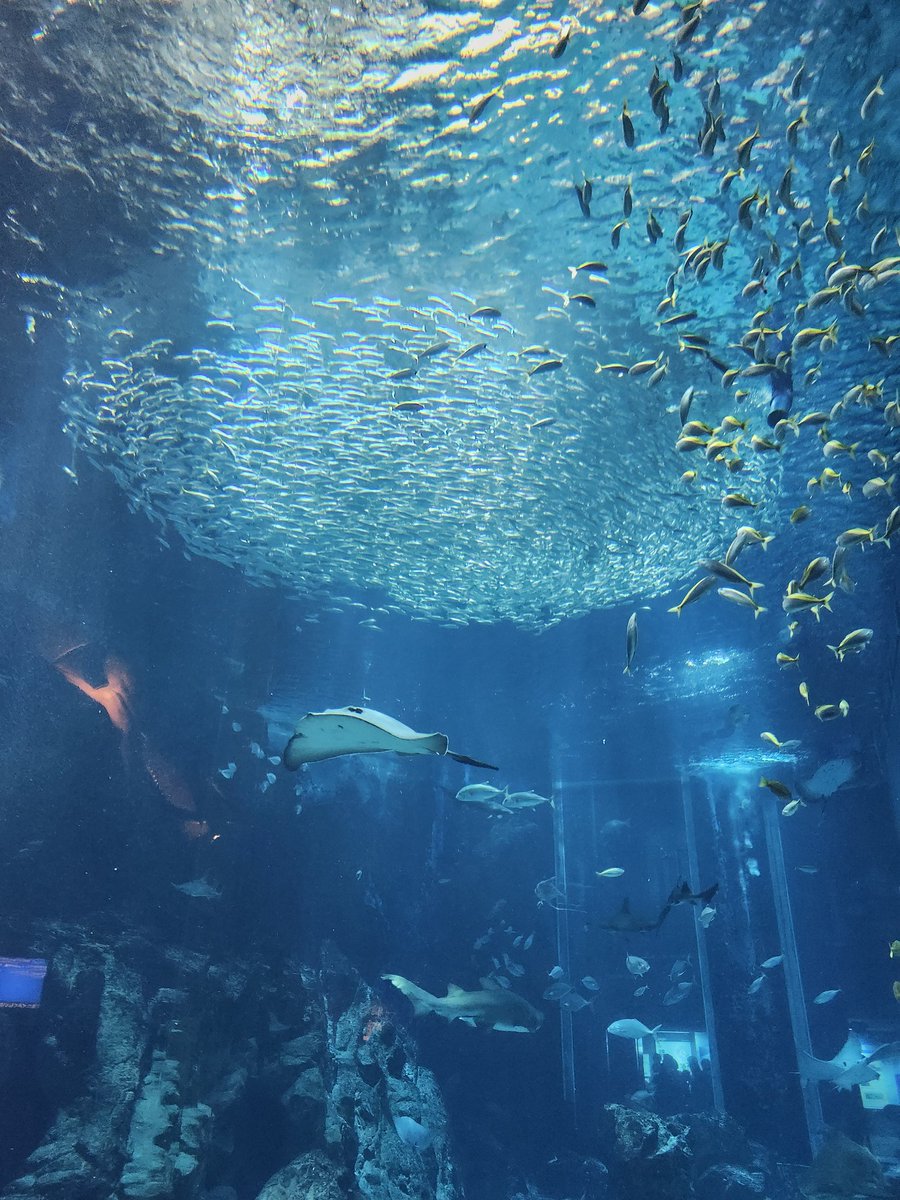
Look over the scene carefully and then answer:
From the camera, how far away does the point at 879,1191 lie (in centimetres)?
1077

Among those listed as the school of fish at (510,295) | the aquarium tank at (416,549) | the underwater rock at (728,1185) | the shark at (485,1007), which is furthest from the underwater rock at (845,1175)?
the school of fish at (510,295)

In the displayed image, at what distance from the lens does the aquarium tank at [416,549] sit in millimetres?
6957

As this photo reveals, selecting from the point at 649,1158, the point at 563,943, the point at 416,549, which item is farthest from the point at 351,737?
the point at 563,943

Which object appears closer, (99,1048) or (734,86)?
(734,86)

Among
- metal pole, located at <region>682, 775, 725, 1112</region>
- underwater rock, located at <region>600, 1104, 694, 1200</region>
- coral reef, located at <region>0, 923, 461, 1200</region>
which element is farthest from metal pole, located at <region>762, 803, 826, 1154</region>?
coral reef, located at <region>0, 923, 461, 1200</region>

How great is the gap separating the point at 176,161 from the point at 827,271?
8.67 meters

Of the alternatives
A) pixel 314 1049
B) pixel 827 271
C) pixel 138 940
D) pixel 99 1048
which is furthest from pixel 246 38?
pixel 314 1049

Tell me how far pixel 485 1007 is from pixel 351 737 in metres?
8.61

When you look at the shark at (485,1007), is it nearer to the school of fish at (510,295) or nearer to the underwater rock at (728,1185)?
the underwater rock at (728,1185)

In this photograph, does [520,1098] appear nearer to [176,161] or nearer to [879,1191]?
[879,1191]

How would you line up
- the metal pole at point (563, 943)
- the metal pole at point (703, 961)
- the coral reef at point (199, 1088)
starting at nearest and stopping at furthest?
the coral reef at point (199, 1088)
the metal pole at point (563, 943)
the metal pole at point (703, 961)

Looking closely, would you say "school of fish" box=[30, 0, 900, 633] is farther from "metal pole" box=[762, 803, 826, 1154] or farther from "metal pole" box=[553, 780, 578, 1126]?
"metal pole" box=[762, 803, 826, 1154]


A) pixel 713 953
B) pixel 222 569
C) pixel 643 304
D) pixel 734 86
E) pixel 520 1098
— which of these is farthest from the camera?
pixel 713 953

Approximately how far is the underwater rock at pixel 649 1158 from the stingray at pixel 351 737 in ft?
36.5
